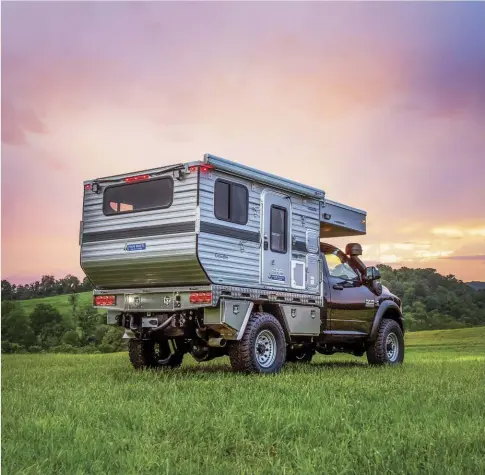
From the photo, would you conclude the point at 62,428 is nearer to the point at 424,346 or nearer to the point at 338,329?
the point at 338,329

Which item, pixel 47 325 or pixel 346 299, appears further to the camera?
pixel 47 325

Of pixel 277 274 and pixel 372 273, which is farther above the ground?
pixel 372 273

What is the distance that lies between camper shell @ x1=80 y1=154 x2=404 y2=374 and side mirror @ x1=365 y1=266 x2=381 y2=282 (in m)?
1.45

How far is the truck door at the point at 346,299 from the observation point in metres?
12.0

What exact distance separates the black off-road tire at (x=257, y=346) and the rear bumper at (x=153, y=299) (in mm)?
898

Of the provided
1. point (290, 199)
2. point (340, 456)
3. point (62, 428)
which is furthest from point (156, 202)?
point (340, 456)

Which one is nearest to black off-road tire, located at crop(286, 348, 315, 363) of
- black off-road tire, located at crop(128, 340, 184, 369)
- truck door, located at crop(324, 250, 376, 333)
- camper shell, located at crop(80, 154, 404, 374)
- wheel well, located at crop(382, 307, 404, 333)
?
truck door, located at crop(324, 250, 376, 333)

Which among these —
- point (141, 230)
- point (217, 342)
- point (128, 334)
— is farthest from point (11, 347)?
point (217, 342)

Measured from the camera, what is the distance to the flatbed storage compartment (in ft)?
30.1

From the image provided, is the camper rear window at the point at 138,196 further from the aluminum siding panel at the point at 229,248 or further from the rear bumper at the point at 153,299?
the rear bumper at the point at 153,299

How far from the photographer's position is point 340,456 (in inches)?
164

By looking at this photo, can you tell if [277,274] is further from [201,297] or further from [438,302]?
[438,302]

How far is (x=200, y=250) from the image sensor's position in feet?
29.6

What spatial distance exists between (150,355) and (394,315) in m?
5.05
